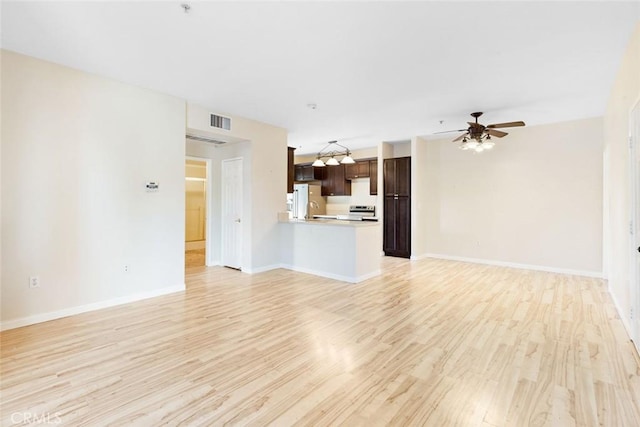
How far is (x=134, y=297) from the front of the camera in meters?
3.94

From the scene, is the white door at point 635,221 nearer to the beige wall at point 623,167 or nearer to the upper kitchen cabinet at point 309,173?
the beige wall at point 623,167

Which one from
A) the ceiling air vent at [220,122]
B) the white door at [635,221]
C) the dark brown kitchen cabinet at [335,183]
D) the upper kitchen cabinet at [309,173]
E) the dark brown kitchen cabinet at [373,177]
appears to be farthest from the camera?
the upper kitchen cabinet at [309,173]

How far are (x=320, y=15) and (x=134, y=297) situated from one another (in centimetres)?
400

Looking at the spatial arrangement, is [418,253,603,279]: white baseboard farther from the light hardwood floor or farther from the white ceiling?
the white ceiling

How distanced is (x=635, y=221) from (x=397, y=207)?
4681mm

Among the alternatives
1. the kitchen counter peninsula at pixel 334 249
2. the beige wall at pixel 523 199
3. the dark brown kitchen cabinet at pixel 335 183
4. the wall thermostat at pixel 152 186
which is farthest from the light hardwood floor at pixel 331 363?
the dark brown kitchen cabinet at pixel 335 183

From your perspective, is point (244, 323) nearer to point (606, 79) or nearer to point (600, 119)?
point (606, 79)

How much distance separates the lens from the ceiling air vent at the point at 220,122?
489 centimetres

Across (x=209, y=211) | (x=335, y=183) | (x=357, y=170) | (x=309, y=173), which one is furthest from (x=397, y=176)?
(x=209, y=211)

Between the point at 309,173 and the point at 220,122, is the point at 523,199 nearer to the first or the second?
the point at 309,173

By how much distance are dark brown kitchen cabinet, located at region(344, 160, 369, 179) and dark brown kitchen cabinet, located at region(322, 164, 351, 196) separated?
16cm

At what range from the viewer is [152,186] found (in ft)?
13.4

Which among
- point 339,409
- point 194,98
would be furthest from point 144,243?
point 339,409

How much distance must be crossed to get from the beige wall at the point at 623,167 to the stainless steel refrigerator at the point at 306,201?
6.48 meters
